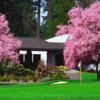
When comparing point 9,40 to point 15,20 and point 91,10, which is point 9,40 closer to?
point 91,10

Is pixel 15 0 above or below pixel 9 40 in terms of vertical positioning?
above

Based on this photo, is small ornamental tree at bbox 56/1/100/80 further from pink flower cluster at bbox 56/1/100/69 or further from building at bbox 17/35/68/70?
building at bbox 17/35/68/70

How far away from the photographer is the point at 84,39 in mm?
31641

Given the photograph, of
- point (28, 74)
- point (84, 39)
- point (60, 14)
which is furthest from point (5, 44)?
point (60, 14)

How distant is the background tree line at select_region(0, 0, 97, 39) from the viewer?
64188 millimetres

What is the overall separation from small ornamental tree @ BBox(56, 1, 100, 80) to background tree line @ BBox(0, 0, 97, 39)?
25.5m

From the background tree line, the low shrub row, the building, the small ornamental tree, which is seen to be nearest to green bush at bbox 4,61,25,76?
the low shrub row

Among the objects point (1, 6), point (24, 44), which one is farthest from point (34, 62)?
point (1, 6)

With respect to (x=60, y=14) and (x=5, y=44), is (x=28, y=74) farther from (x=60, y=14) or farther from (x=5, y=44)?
(x=60, y=14)

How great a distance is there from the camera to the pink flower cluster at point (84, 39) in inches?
1239

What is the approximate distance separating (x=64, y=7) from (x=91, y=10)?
30834 mm

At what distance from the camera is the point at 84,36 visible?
31734 mm

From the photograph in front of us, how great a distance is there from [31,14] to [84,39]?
161 feet

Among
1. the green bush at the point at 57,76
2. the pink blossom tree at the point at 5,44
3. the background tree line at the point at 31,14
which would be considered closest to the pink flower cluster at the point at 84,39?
the green bush at the point at 57,76
